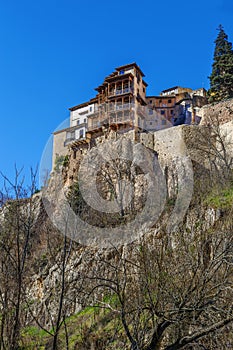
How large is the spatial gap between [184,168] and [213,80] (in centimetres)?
1382

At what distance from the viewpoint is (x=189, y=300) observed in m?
4.96

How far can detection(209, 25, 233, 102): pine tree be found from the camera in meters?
29.9

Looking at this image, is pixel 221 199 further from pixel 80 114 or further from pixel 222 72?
pixel 80 114

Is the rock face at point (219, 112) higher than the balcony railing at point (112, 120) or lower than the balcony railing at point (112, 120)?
lower

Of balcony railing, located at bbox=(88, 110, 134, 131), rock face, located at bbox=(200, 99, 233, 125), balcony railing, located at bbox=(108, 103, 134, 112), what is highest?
balcony railing, located at bbox=(108, 103, 134, 112)

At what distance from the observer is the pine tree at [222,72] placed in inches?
1177

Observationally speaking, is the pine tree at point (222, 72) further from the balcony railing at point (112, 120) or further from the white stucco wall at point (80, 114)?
the white stucco wall at point (80, 114)

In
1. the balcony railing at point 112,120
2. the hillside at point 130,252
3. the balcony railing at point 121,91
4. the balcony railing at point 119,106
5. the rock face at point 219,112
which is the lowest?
the hillside at point 130,252

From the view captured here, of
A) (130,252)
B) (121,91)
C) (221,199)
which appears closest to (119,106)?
(121,91)

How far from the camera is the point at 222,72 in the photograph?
31.4 m

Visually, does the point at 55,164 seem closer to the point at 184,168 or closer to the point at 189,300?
the point at 184,168

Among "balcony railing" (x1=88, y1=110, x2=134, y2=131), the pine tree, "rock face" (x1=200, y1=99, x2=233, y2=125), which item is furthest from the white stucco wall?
"rock face" (x1=200, y1=99, x2=233, y2=125)

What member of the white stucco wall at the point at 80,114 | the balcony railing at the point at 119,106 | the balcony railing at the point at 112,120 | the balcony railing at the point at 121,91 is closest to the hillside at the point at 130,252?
the balcony railing at the point at 112,120

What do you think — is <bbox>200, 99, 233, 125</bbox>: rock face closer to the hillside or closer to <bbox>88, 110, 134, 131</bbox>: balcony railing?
the hillside
